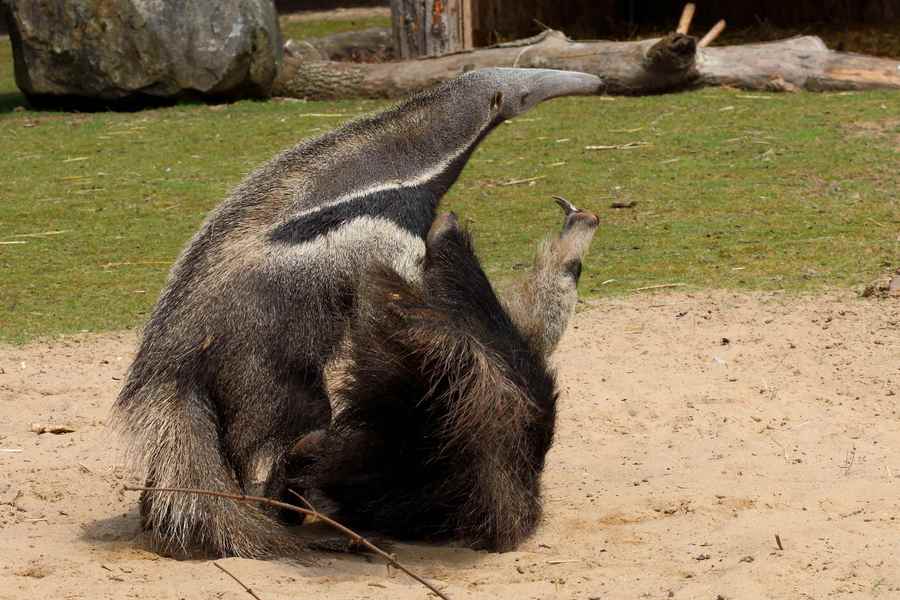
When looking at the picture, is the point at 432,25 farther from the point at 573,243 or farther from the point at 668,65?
the point at 573,243

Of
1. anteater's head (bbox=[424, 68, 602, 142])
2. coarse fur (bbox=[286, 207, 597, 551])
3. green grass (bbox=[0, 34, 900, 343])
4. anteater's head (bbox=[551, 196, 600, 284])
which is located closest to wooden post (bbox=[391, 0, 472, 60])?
green grass (bbox=[0, 34, 900, 343])

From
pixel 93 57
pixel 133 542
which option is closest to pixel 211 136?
pixel 93 57

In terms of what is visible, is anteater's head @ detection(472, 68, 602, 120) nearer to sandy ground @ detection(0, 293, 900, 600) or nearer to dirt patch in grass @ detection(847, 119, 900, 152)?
sandy ground @ detection(0, 293, 900, 600)

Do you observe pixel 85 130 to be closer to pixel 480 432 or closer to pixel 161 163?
pixel 161 163

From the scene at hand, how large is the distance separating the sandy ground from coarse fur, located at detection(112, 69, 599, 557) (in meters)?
0.25

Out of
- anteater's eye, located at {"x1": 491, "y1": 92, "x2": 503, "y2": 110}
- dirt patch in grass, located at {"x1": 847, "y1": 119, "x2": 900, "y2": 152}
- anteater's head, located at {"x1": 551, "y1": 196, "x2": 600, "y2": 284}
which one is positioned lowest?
dirt patch in grass, located at {"x1": 847, "y1": 119, "x2": 900, "y2": 152}

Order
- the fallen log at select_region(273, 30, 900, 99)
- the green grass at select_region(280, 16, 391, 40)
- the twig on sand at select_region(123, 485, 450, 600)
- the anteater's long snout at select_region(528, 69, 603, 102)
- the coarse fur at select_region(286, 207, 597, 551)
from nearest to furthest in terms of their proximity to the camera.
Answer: the twig on sand at select_region(123, 485, 450, 600)
the coarse fur at select_region(286, 207, 597, 551)
the anteater's long snout at select_region(528, 69, 603, 102)
the fallen log at select_region(273, 30, 900, 99)
the green grass at select_region(280, 16, 391, 40)

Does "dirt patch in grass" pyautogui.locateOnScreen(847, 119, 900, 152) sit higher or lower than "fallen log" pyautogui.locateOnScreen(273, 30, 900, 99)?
lower

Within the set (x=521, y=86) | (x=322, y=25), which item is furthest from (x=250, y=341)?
(x=322, y=25)

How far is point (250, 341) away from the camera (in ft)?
14.7

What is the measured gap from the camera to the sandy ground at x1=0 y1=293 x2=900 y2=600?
13.4 feet

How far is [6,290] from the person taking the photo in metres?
8.17

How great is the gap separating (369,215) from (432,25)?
31.8ft

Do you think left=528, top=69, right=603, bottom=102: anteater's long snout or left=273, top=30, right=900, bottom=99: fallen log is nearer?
left=528, top=69, right=603, bottom=102: anteater's long snout
